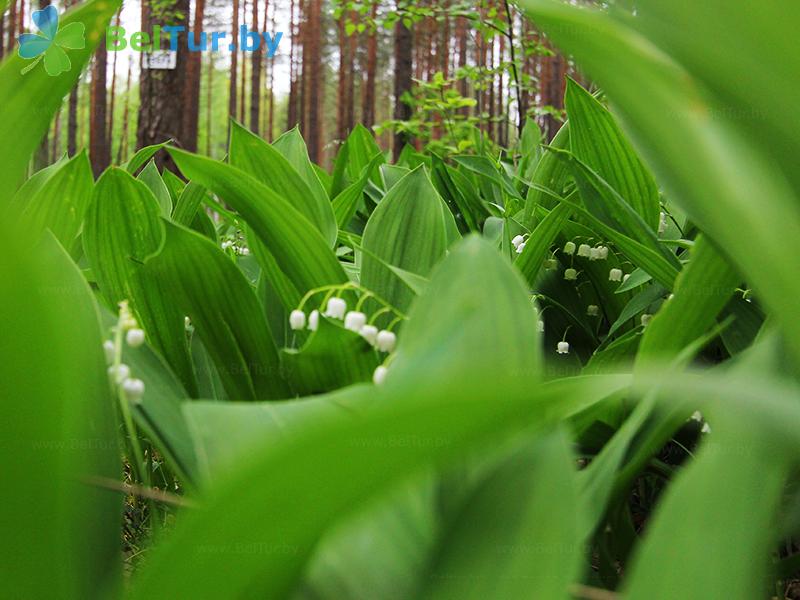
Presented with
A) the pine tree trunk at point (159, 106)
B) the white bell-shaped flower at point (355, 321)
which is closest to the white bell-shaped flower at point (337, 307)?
the white bell-shaped flower at point (355, 321)

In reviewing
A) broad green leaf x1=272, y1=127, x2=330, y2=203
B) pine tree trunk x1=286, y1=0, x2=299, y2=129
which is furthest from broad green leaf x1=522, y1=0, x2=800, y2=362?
pine tree trunk x1=286, y1=0, x2=299, y2=129

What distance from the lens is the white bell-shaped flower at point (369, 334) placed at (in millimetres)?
494

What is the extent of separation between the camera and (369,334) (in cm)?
50

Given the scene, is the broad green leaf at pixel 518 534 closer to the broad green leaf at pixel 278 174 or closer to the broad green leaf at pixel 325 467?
the broad green leaf at pixel 325 467

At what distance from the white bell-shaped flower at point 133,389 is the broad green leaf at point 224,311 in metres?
0.12

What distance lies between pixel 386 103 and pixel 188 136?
37.1 ft

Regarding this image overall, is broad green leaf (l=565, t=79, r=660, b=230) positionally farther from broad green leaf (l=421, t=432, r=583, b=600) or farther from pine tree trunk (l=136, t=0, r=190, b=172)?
pine tree trunk (l=136, t=0, r=190, b=172)

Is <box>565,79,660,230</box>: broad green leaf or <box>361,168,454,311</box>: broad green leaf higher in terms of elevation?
<box>565,79,660,230</box>: broad green leaf

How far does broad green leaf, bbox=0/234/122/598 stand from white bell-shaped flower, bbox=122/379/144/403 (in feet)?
0.18

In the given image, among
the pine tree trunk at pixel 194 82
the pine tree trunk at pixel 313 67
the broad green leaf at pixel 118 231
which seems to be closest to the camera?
the broad green leaf at pixel 118 231

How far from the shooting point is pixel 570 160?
733 mm

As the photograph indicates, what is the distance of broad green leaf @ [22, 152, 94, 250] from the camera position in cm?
74

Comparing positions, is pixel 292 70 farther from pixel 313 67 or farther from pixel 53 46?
pixel 53 46

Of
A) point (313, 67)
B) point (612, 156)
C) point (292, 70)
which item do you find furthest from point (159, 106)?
point (292, 70)
